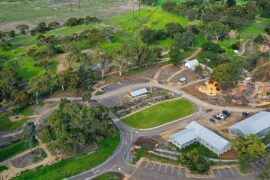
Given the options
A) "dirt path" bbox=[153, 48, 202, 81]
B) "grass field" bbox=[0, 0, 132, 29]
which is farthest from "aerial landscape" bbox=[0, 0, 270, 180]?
"grass field" bbox=[0, 0, 132, 29]

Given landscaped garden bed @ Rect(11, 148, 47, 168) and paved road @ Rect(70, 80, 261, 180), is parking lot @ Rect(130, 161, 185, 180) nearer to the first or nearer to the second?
paved road @ Rect(70, 80, 261, 180)

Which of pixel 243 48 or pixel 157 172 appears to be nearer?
pixel 157 172

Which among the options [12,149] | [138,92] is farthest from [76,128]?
[138,92]

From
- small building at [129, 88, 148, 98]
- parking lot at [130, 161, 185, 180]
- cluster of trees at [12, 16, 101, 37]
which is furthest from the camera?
cluster of trees at [12, 16, 101, 37]

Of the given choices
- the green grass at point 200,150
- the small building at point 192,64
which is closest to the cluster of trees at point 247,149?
the green grass at point 200,150

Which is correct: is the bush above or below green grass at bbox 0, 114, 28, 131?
above

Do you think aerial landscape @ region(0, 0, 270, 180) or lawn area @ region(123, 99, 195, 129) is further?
lawn area @ region(123, 99, 195, 129)

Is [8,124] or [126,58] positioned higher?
[126,58]

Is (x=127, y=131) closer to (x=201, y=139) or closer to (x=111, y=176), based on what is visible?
(x=111, y=176)
